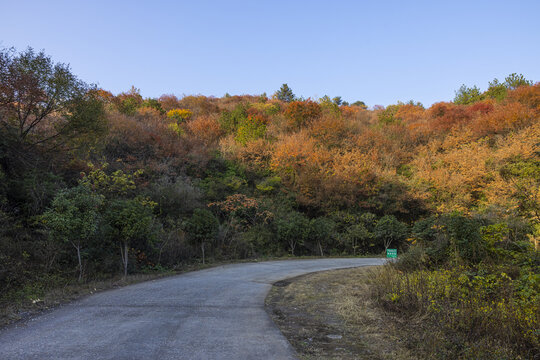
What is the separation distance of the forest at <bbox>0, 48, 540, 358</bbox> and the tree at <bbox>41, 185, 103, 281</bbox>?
49mm

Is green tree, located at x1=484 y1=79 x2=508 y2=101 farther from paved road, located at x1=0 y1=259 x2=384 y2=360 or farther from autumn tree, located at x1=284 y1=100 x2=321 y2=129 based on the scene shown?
paved road, located at x1=0 y1=259 x2=384 y2=360

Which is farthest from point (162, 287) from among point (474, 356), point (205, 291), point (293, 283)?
point (474, 356)

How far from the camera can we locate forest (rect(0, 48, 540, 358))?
6.28 meters

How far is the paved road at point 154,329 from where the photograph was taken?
3764mm

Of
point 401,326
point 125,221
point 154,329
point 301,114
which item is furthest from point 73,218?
point 301,114

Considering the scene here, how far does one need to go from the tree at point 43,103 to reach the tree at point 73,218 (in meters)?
4.27

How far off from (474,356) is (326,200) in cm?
1874

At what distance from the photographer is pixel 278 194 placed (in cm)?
2233

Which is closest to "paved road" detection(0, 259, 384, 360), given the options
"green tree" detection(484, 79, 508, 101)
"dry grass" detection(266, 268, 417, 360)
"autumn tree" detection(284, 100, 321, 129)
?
"dry grass" detection(266, 268, 417, 360)

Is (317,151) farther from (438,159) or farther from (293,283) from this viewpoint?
(293,283)

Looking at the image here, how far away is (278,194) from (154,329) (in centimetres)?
1794

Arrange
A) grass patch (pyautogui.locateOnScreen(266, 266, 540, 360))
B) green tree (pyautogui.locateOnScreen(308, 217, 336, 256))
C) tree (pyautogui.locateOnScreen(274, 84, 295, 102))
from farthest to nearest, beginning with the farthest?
tree (pyautogui.locateOnScreen(274, 84, 295, 102)) → green tree (pyautogui.locateOnScreen(308, 217, 336, 256)) → grass patch (pyautogui.locateOnScreen(266, 266, 540, 360))

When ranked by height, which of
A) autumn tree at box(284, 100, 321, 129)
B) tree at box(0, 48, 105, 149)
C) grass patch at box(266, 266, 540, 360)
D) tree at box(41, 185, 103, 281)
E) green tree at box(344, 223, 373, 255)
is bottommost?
green tree at box(344, 223, 373, 255)

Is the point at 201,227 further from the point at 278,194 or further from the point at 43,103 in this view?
the point at 278,194
